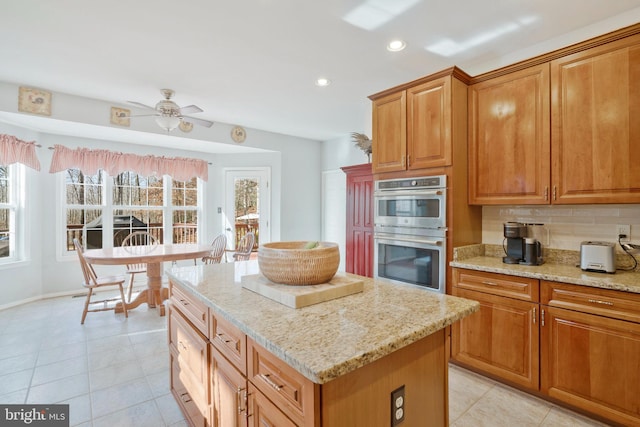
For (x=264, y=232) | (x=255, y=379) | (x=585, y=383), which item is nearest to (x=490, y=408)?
(x=585, y=383)

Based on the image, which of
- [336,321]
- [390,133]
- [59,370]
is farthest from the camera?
[390,133]

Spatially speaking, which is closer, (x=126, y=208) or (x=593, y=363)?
(x=593, y=363)

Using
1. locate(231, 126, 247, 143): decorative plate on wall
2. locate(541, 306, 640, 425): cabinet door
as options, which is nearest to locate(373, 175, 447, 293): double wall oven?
locate(541, 306, 640, 425): cabinet door

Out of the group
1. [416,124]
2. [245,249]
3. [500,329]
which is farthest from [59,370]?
[416,124]

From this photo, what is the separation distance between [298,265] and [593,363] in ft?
6.05

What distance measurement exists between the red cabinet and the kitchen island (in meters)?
2.40

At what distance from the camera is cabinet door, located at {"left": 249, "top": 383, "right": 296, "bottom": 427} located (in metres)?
0.90

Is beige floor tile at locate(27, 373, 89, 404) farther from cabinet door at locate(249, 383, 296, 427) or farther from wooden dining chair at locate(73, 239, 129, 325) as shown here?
cabinet door at locate(249, 383, 296, 427)

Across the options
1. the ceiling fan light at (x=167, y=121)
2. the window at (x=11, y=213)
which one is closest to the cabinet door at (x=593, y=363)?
the ceiling fan light at (x=167, y=121)

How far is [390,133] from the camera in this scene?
278 cm

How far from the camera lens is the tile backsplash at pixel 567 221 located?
2.10 metres

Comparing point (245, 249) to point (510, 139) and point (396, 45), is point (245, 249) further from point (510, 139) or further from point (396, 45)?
point (510, 139)

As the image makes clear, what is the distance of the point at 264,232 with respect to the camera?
5.59m

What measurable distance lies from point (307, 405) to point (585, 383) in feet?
6.33
